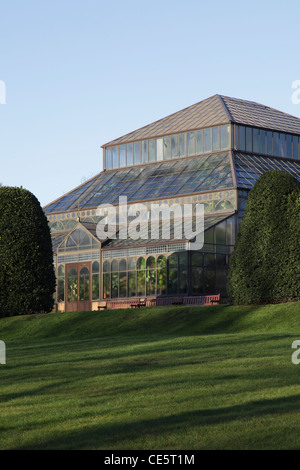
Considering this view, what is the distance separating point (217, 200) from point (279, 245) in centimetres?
1834

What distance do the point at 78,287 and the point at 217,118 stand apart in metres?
17.7

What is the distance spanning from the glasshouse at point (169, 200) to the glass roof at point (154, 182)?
11 cm

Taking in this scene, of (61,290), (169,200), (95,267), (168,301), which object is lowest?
(168,301)

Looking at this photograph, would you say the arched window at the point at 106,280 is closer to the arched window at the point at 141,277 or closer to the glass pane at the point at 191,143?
the arched window at the point at 141,277

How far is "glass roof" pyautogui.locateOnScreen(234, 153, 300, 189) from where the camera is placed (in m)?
50.3

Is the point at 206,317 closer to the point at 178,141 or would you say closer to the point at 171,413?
the point at 171,413

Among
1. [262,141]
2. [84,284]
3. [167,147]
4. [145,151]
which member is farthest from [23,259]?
[262,141]

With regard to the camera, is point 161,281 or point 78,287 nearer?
point 161,281

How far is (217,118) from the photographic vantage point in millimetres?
58094

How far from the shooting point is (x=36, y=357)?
21438mm

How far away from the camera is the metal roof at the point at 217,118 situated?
58.6 m

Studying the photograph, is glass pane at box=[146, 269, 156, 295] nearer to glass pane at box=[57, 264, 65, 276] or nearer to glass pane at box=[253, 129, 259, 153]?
glass pane at box=[57, 264, 65, 276]

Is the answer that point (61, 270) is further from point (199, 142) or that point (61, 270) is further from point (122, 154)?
point (122, 154)
